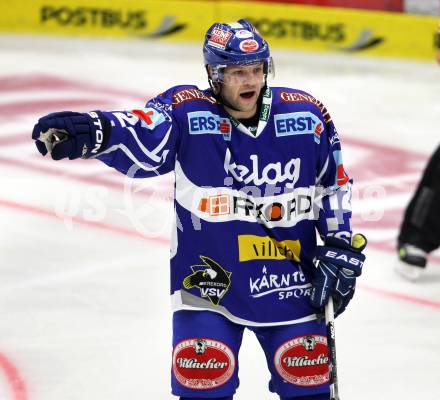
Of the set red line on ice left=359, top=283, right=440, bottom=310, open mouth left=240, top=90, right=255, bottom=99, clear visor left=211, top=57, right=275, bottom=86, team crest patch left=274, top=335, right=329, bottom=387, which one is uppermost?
clear visor left=211, top=57, right=275, bottom=86

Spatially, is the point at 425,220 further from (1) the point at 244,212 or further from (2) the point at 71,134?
(2) the point at 71,134

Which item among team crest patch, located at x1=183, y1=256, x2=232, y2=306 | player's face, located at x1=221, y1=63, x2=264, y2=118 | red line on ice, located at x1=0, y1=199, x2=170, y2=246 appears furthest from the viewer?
red line on ice, located at x1=0, y1=199, x2=170, y2=246

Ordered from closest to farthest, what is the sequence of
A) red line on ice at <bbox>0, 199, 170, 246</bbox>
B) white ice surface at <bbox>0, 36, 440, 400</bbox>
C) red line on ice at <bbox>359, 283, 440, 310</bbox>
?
1. white ice surface at <bbox>0, 36, 440, 400</bbox>
2. red line on ice at <bbox>359, 283, 440, 310</bbox>
3. red line on ice at <bbox>0, 199, 170, 246</bbox>

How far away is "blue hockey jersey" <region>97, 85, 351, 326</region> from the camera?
387 cm

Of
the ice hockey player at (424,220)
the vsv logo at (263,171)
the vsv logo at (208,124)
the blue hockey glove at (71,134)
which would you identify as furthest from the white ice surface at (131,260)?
the blue hockey glove at (71,134)

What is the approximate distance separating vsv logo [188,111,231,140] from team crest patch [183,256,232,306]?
41 cm

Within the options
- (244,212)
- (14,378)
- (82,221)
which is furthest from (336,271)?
(82,221)

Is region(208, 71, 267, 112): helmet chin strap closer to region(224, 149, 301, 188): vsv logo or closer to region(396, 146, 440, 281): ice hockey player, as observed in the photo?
region(224, 149, 301, 188): vsv logo

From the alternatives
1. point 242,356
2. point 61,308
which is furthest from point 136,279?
point 242,356

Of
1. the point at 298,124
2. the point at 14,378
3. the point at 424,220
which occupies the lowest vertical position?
the point at 424,220

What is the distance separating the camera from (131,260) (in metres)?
6.66

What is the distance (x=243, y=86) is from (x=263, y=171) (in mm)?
278

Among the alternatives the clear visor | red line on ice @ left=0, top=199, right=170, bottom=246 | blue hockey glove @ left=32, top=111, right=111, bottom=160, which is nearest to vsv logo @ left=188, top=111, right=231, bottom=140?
the clear visor

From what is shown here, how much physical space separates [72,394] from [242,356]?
841 mm
